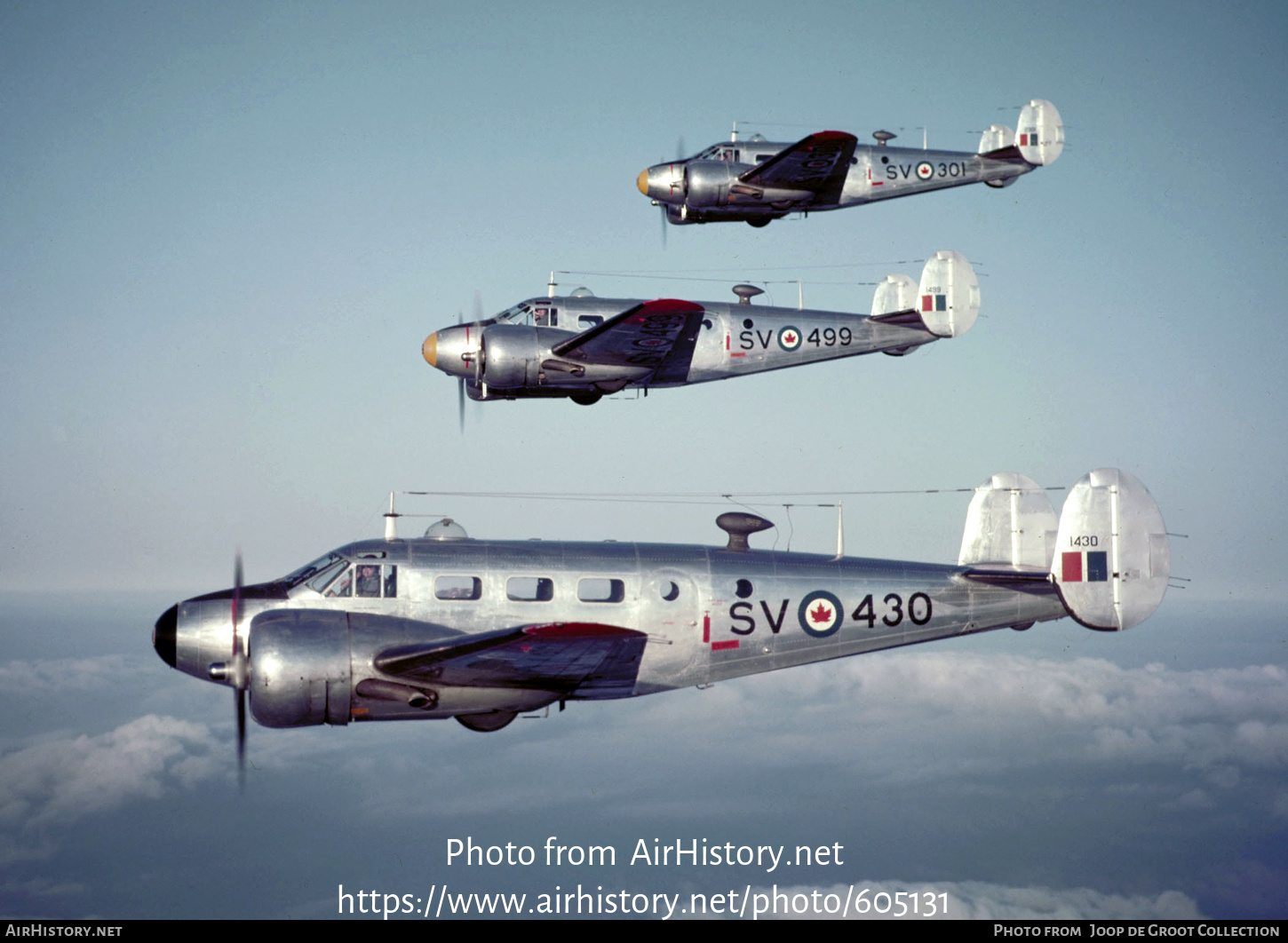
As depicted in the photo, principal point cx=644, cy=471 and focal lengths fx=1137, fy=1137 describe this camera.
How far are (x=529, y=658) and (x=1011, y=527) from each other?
9.40 metres

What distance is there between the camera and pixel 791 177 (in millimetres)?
25734

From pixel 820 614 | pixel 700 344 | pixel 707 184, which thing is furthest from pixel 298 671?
pixel 707 184

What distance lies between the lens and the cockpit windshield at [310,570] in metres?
18.3

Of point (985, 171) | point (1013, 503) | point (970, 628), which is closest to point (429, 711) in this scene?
point (970, 628)

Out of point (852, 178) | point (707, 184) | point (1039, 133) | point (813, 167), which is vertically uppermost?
point (1039, 133)

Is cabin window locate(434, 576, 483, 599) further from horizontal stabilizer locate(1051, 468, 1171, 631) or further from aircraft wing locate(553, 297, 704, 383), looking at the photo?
horizontal stabilizer locate(1051, 468, 1171, 631)

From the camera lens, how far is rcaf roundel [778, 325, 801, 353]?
2436 centimetres

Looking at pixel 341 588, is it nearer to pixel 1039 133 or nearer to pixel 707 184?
pixel 707 184

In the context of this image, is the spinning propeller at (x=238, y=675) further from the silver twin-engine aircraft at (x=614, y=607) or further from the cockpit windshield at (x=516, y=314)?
the cockpit windshield at (x=516, y=314)

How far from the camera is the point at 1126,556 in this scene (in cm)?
1895

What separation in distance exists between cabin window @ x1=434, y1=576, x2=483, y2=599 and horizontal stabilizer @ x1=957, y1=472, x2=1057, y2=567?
8.77 m

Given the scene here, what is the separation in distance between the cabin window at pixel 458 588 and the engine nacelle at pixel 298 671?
1.94 m

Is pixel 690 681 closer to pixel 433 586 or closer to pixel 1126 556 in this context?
pixel 433 586

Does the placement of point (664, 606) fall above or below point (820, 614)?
above
